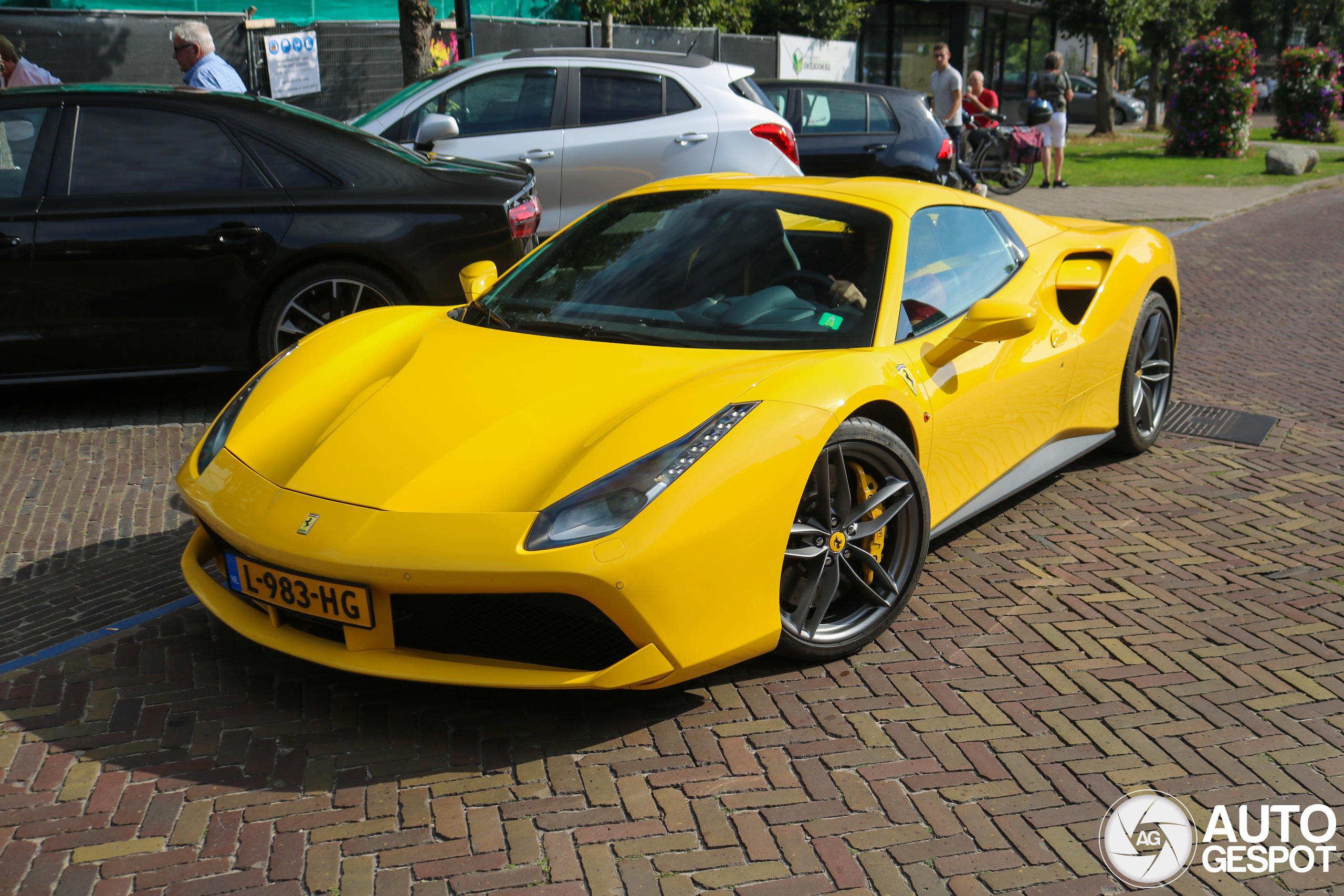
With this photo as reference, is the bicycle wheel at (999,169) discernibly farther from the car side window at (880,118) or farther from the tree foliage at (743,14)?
the tree foliage at (743,14)

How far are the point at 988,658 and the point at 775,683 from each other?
66cm

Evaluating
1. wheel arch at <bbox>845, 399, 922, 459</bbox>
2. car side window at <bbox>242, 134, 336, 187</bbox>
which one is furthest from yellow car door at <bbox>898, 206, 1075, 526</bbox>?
car side window at <bbox>242, 134, 336, 187</bbox>

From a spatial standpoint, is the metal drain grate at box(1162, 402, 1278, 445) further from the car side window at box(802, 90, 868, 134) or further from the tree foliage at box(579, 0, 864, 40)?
the tree foliage at box(579, 0, 864, 40)

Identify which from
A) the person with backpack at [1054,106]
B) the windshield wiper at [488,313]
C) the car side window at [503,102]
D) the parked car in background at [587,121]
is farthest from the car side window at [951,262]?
the person with backpack at [1054,106]

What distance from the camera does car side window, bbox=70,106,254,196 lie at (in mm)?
5520

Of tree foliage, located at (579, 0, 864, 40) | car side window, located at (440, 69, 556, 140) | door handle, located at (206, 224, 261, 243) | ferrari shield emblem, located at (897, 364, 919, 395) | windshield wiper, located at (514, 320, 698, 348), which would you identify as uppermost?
tree foliage, located at (579, 0, 864, 40)

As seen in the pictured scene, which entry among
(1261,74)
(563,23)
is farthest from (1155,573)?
(1261,74)

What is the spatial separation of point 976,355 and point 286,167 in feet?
11.8

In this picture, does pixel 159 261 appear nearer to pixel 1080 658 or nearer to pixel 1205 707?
pixel 1080 658

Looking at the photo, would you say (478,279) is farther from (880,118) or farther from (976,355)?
(880,118)

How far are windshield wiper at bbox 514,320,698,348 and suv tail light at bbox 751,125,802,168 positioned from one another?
548cm

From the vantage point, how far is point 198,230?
5.51 m

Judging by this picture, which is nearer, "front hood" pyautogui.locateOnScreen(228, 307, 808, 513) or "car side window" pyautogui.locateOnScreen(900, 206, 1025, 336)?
"front hood" pyautogui.locateOnScreen(228, 307, 808, 513)

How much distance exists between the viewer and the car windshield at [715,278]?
3.64m
